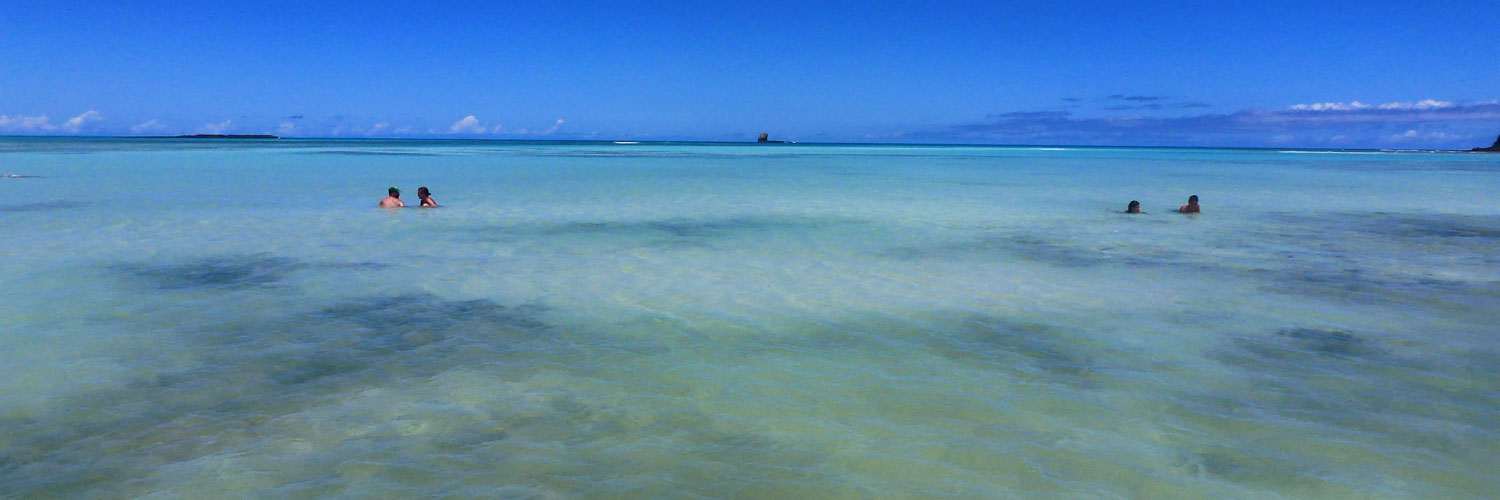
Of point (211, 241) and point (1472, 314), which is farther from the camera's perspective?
point (211, 241)

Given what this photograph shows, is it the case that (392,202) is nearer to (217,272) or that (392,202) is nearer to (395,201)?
(395,201)

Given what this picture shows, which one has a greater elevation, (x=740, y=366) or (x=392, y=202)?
(x=392, y=202)

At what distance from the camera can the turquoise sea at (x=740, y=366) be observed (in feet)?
15.2

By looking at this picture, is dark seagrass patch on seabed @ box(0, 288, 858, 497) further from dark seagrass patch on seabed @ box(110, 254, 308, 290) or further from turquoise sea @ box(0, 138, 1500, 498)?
dark seagrass patch on seabed @ box(110, 254, 308, 290)

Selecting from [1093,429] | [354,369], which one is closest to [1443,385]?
[1093,429]

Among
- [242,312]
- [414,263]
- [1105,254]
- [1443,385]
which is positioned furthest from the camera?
[1105,254]

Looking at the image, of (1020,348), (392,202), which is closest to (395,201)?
(392,202)

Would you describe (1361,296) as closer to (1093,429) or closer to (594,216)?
(1093,429)

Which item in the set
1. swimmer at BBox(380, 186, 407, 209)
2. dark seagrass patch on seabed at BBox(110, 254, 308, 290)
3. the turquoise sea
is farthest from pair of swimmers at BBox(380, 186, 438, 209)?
dark seagrass patch on seabed at BBox(110, 254, 308, 290)

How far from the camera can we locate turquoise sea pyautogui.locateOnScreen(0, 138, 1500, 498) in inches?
183

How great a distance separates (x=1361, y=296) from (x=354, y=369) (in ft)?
32.4

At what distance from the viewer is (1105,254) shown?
12.6 metres

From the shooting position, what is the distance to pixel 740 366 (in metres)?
6.56

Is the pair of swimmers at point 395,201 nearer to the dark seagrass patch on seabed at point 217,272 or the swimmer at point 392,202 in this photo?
the swimmer at point 392,202
